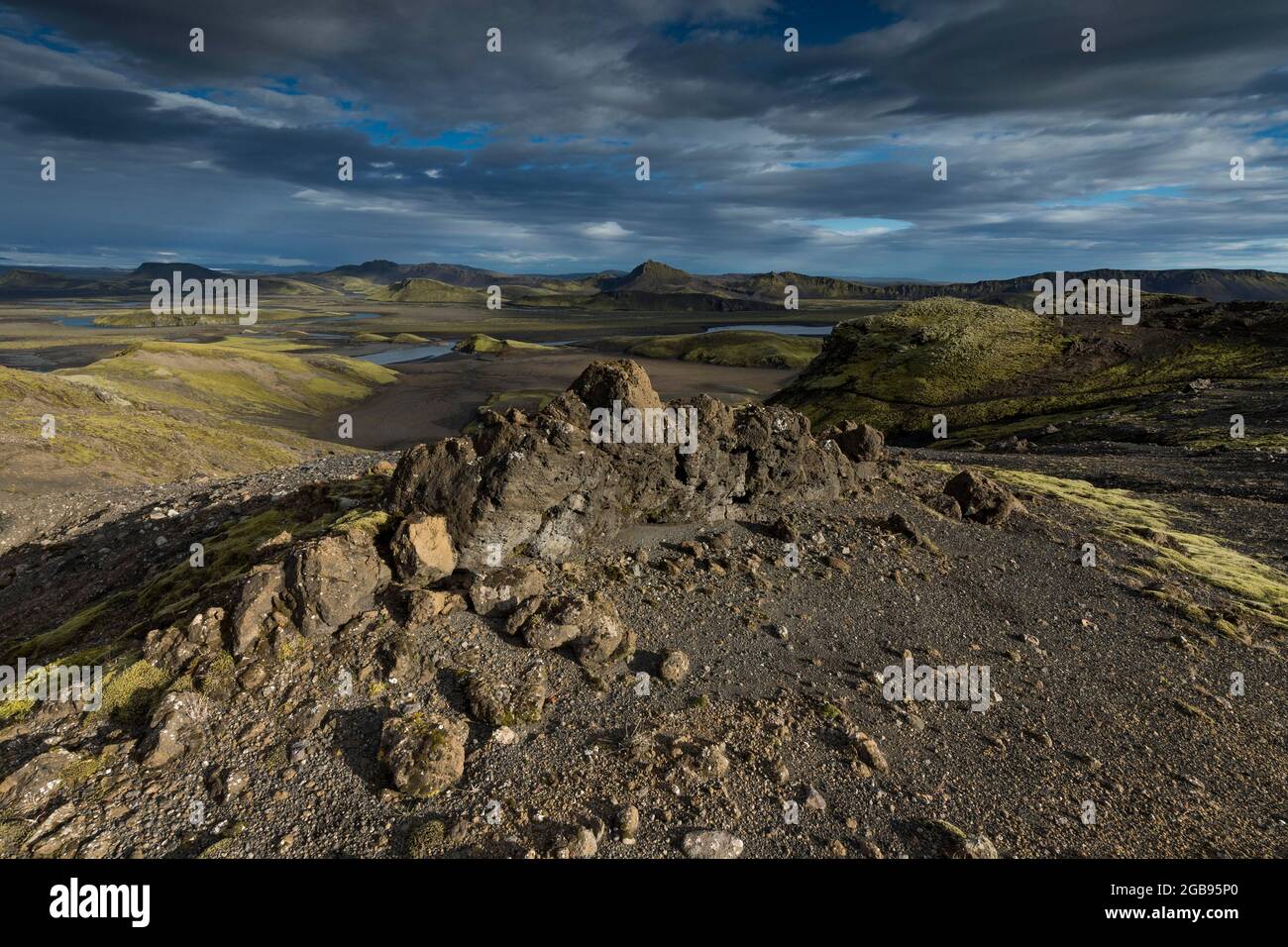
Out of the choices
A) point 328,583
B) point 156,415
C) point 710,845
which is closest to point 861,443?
point 710,845

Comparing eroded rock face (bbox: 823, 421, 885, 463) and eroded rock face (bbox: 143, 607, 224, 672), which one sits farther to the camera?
eroded rock face (bbox: 823, 421, 885, 463)

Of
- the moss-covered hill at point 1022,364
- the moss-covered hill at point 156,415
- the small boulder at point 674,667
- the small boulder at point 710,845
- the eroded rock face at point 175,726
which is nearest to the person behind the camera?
the small boulder at point 710,845

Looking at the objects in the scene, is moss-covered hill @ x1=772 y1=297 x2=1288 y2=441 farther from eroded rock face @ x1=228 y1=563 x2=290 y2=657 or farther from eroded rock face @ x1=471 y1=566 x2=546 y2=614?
eroded rock face @ x1=228 y1=563 x2=290 y2=657

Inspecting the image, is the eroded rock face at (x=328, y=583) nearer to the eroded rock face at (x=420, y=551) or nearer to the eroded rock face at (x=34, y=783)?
the eroded rock face at (x=420, y=551)

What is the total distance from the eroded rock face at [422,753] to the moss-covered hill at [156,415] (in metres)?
46.0

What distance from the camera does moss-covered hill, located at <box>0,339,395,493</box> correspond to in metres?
48.4

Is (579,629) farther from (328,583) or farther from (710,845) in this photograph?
(328,583)

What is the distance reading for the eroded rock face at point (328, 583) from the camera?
55.0 ft

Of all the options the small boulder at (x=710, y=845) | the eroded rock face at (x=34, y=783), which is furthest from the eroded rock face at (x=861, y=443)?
the eroded rock face at (x=34, y=783)

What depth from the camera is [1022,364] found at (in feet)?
386

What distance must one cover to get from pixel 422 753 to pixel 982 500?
30144mm

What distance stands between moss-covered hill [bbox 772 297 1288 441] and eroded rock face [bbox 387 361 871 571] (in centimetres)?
6837

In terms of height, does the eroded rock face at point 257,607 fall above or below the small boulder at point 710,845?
above

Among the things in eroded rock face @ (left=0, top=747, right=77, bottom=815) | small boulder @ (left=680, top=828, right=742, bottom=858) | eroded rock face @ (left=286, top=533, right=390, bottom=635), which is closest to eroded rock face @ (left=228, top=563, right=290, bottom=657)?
eroded rock face @ (left=286, top=533, right=390, bottom=635)
